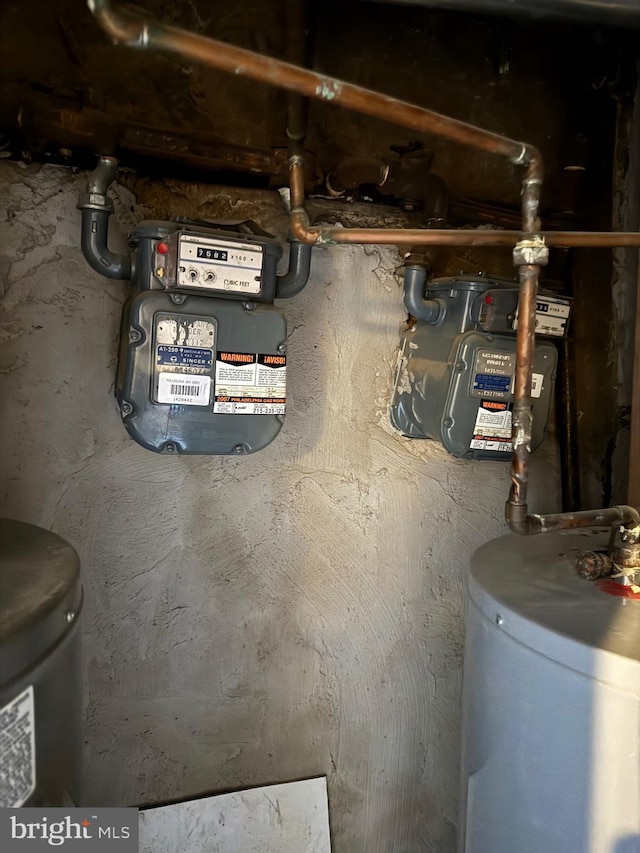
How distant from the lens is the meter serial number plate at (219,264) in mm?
846

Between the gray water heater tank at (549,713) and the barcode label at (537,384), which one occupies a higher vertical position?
the barcode label at (537,384)

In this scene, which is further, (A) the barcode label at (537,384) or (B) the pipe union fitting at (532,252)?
(A) the barcode label at (537,384)

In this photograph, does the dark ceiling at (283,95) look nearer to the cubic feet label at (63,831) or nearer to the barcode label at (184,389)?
the barcode label at (184,389)

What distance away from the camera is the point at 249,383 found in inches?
36.1

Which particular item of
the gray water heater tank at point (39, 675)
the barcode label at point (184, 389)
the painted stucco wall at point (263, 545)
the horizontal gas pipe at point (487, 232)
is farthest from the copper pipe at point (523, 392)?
the gray water heater tank at point (39, 675)

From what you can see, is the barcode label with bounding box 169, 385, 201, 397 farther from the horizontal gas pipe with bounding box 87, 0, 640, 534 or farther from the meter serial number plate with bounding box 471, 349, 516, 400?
the meter serial number plate with bounding box 471, 349, 516, 400

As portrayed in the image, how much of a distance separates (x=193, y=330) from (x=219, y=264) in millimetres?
100

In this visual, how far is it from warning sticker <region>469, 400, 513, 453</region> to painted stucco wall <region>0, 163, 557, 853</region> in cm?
18

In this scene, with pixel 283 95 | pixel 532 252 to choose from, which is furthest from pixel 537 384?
pixel 283 95

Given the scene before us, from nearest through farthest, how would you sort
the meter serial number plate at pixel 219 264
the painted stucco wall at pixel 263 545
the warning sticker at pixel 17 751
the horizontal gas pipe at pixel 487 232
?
the warning sticker at pixel 17 751, the horizontal gas pipe at pixel 487 232, the meter serial number plate at pixel 219 264, the painted stucco wall at pixel 263 545

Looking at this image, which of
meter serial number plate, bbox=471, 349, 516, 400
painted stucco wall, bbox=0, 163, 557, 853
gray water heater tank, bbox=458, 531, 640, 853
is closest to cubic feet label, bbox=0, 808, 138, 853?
painted stucco wall, bbox=0, 163, 557, 853

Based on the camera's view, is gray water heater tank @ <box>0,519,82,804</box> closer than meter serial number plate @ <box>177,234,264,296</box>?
Yes

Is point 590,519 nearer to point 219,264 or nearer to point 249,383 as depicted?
point 249,383

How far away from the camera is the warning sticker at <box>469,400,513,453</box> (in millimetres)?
997
